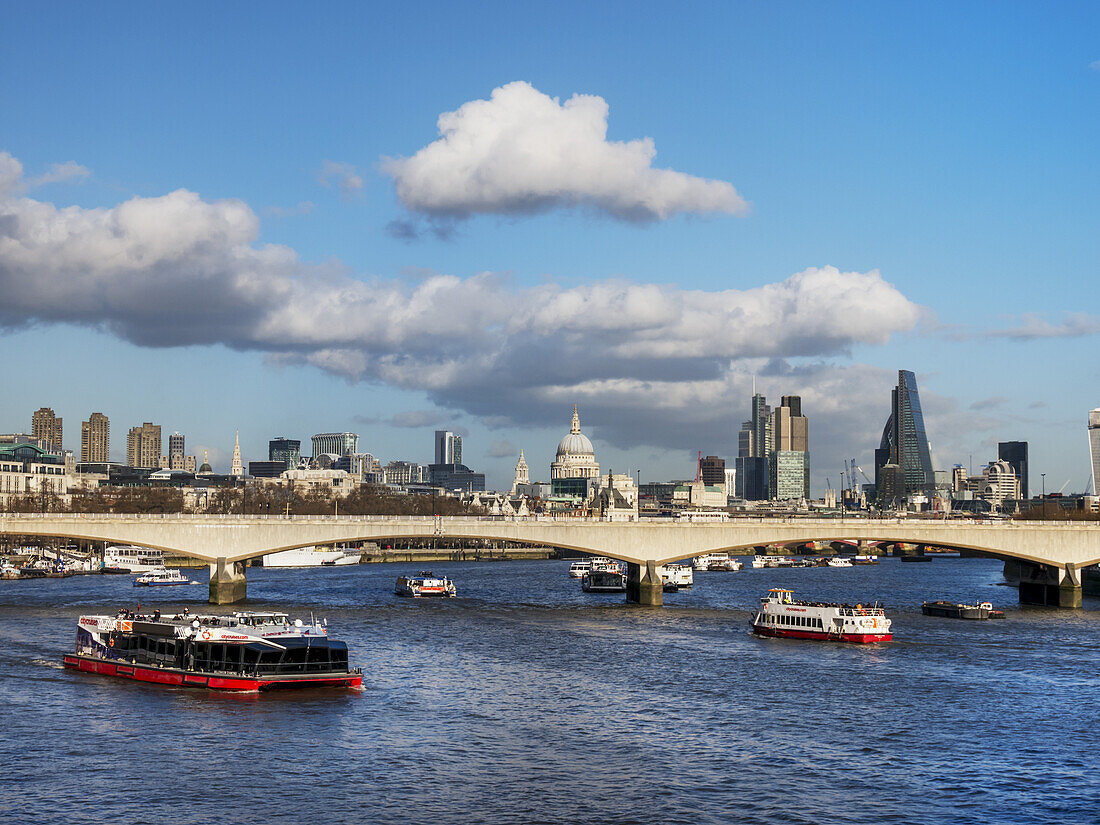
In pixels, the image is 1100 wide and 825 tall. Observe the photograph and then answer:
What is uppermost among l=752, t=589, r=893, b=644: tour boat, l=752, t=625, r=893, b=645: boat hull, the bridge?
the bridge

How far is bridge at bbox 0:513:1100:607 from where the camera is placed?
113875mm

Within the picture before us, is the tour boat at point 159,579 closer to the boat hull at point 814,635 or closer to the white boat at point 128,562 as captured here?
the white boat at point 128,562

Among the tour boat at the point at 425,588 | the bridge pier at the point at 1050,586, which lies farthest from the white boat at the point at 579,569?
the bridge pier at the point at 1050,586

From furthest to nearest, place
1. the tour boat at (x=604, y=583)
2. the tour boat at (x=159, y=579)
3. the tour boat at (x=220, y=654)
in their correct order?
the tour boat at (x=159, y=579), the tour boat at (x=604, y=583), the tour boat at (x=220, y=654)

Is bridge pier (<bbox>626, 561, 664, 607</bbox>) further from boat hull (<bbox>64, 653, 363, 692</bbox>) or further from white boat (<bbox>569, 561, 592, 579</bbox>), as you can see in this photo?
boat hull (<bbox>64, 653, 363, 692</bbox>)

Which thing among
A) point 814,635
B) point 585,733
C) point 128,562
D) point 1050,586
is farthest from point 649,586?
point 128,562

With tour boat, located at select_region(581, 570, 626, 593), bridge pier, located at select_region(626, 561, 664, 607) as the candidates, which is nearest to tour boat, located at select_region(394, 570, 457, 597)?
tour boat, located at select_region(581, 570, 626, 593)

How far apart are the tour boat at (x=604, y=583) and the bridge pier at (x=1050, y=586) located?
40840mm

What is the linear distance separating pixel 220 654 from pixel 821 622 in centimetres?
4425

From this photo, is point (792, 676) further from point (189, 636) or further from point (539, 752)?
point (189, 636)

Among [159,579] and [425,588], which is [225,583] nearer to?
[425,588]

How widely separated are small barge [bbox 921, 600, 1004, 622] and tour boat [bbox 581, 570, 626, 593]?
36824mm

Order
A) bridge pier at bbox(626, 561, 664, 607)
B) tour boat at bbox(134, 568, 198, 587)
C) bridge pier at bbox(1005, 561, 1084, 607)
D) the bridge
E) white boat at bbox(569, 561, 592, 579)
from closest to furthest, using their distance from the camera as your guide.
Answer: the bridge < bridge pier at bbox(626, 561, 664, 607) < bridge pier at bbox(1005, 561, 1084, 607) < tour boat at bbox(134, 568, 198, 587) < white boat at bbox(569, 561, 592, 579)

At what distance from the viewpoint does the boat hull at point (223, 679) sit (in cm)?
6575
